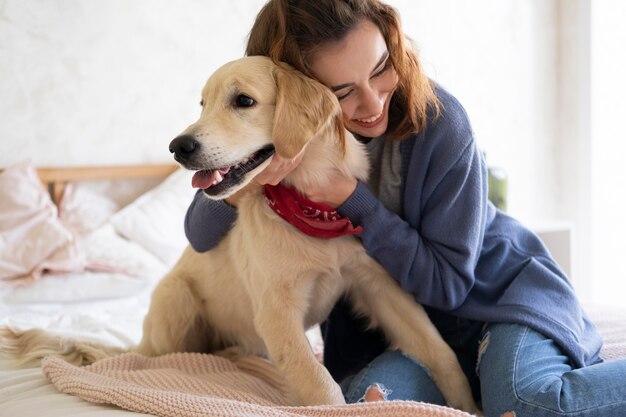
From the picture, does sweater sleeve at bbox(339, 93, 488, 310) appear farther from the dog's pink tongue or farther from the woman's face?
the dog's pink tongue

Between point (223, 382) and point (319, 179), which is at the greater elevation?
point (319, 179)

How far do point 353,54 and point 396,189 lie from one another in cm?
37

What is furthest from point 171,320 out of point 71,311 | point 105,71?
point 105,71

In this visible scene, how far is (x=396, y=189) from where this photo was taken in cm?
156

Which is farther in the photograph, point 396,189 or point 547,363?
point 396,189

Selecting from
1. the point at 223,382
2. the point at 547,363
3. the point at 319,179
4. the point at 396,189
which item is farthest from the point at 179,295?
the point at 547,363

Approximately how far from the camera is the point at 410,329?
4.98ft

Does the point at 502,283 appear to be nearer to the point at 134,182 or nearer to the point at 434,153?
the point at 434,153

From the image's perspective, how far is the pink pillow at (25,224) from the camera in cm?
251

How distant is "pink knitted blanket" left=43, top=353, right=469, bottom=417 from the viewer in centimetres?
107

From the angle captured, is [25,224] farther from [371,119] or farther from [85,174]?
[371,119]

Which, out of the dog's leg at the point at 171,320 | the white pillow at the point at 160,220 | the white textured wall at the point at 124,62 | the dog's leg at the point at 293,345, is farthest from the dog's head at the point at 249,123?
the white pillow at the point at 160,220

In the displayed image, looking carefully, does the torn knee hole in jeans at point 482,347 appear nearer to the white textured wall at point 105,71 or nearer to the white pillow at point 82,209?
the white pillow at point 82,209

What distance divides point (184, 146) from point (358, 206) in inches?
16.2
